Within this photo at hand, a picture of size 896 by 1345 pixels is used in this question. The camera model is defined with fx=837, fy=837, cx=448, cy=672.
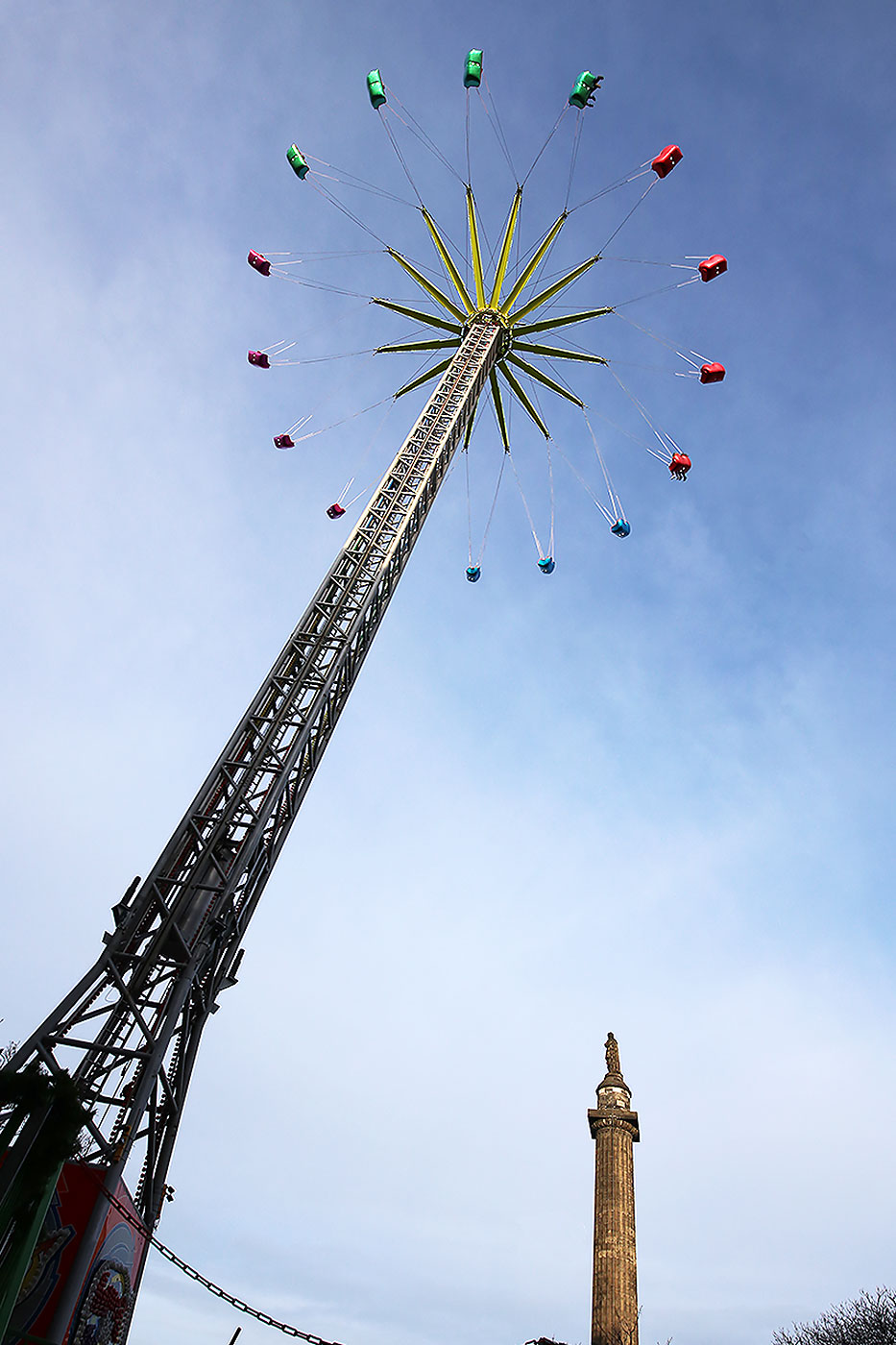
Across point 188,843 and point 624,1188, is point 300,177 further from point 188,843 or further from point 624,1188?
point 624,1188

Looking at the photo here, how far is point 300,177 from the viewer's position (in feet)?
60.3

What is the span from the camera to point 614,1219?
21.5 m

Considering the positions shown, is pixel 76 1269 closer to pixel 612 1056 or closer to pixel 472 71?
pixel 472 71

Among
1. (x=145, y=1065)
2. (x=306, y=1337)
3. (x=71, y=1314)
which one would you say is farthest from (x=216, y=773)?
(x=306, y=1337)

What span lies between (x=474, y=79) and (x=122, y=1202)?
1913 centimetres

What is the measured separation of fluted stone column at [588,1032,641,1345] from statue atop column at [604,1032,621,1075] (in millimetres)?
704

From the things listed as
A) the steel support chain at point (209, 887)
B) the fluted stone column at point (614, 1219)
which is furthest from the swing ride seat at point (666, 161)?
the fluted stone column at point (614, 1219)

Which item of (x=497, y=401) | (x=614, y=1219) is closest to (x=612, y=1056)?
(x=614, y=1219)

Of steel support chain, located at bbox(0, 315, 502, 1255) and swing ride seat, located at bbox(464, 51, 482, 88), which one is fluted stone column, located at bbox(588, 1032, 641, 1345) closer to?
steel support chain, located at bbox(0, 315, 502, 1255)

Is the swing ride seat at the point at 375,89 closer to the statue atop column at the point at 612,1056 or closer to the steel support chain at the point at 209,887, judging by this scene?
the steel support chain at the point at 209,887

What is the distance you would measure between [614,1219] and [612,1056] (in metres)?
6.16

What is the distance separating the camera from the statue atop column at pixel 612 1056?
87.3ft

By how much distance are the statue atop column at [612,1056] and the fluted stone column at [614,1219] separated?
0.70 meters

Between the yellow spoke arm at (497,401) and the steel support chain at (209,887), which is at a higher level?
the yellow spoke arm at (497,401)
